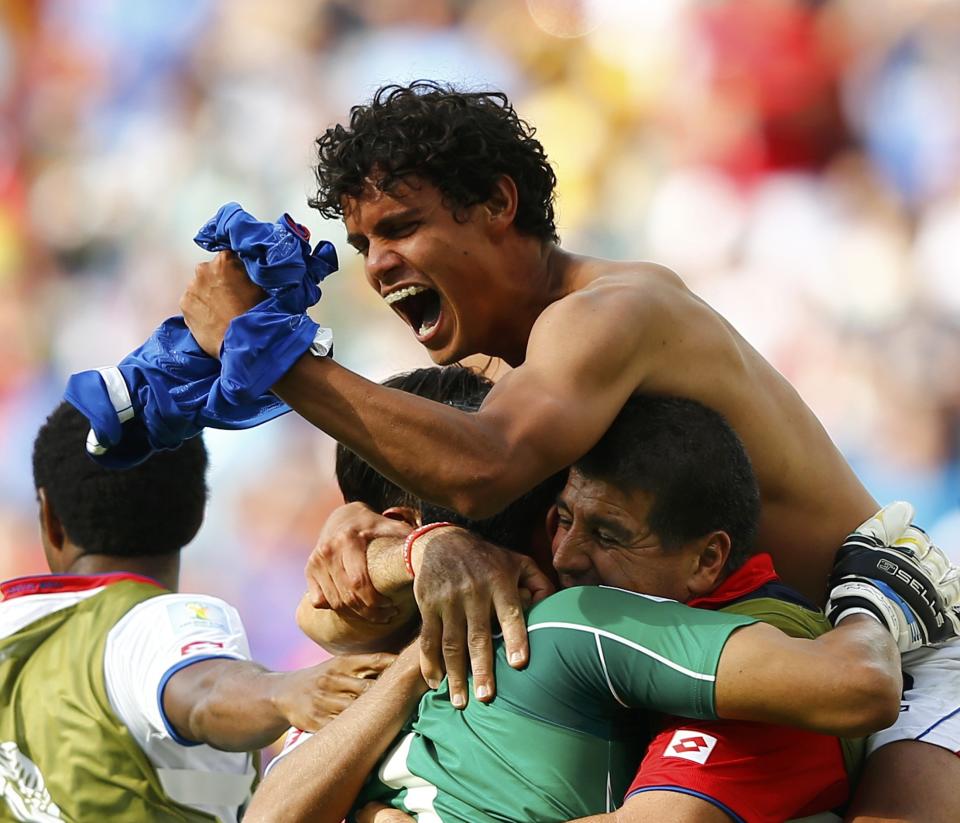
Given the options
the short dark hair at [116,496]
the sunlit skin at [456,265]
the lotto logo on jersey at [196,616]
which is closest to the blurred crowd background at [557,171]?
the short dark hair at [116,496]

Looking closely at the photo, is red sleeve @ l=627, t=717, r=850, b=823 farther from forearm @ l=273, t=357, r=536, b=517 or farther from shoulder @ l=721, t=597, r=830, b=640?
forearm @ l=273, t=357, r=536, b=517

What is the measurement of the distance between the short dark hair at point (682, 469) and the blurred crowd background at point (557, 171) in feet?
11.8

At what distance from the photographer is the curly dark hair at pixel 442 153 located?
108 inches

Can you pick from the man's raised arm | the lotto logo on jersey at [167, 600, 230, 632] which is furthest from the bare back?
the lotto logo on jersey at [167, 600, 230, 632]

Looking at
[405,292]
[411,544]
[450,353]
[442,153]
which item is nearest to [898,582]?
[411,544]

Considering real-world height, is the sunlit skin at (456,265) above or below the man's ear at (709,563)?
above

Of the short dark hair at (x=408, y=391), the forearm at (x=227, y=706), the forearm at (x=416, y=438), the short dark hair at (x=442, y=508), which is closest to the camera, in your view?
the forearm at (x=416, y=438)

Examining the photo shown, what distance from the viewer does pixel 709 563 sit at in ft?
7.23

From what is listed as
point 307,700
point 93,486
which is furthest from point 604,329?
Result: point 93,486

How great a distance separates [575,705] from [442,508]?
569 millimetres

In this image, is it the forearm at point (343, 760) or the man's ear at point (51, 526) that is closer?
the forearm at point (343, 760)

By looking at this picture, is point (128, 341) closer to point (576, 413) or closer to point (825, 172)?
point (825, 172)

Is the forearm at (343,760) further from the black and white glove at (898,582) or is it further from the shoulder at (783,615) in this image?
the black and white glove at (898,582)

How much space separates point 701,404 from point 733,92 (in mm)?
4367
